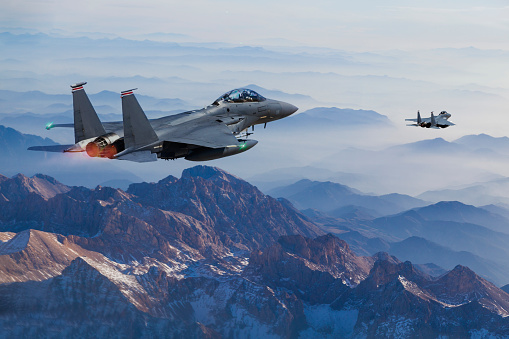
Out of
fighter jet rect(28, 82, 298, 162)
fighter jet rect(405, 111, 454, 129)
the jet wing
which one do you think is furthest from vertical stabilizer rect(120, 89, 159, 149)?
fighter jet rect(405, 111, 454, 129)

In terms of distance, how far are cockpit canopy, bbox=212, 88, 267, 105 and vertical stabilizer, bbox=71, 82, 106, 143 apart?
16336 millimetres

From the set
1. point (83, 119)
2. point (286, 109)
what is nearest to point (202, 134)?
point (83, 119)

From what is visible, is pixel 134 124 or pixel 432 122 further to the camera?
pixel 432 122

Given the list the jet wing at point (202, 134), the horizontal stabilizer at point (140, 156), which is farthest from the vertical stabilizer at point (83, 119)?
the horizontal stabilizer at point (140, 156)

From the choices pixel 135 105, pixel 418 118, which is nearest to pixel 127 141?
pixel 135 105

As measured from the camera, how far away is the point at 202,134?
235ft

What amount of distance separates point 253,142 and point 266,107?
1402 centimetres

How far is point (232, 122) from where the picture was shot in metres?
79.7

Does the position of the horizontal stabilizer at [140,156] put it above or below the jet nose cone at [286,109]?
below

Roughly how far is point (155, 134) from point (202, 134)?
6748 millimetres

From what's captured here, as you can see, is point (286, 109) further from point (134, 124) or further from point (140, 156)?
point (140, 156)

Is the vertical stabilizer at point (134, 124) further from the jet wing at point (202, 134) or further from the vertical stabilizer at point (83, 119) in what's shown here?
the vertical stabilizer at point (83, 119)

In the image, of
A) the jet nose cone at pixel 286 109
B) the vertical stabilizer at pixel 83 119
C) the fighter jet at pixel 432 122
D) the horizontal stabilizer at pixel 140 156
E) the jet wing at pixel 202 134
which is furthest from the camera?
the fighter jet at pixel 432 122

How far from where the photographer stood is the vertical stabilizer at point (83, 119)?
69.9 metres
